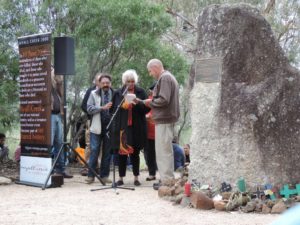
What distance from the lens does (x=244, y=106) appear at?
6406 millimetres

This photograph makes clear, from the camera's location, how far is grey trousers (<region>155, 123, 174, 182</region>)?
7.28 meters

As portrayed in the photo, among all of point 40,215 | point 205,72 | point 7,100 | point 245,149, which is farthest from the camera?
point 7,100

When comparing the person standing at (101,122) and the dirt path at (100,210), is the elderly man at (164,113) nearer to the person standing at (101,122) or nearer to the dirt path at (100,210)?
the dirt path at (100,210)

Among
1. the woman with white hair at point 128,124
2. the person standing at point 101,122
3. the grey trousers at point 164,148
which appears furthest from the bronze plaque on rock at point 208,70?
the person standing at point 101,122

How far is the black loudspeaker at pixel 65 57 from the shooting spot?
26.6 ft

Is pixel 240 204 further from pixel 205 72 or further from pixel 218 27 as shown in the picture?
pixel 218 27

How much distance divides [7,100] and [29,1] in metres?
2.10

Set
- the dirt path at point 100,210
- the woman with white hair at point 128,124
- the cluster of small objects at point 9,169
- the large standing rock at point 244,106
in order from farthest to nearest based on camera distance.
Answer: the cluster of small objects at point 9,169
the woman with white hair at point 128,124
the large standing rock at point 244,106
the dirt path at point 100,210

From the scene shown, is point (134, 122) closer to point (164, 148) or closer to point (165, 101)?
point (164, 148)

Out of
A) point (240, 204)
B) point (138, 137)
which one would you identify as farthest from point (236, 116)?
point (138, 137)

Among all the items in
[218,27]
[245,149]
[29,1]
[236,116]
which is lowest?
[245,149]

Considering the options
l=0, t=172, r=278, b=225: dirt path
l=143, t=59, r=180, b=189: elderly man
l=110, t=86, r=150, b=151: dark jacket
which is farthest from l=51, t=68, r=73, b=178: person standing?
l=143, t=59, r=180, b=189: elderly man

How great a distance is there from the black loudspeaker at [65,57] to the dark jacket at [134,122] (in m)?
0.84

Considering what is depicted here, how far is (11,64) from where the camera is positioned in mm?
9992
